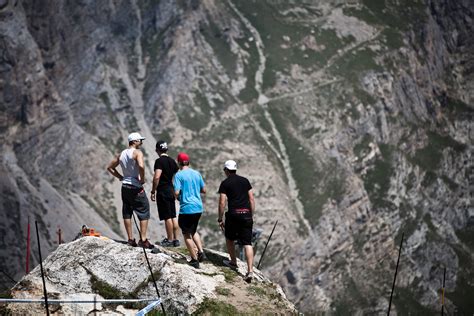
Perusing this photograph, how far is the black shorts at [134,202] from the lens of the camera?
2323 centimetres

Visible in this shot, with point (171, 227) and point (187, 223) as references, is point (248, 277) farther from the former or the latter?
point (171, 227)

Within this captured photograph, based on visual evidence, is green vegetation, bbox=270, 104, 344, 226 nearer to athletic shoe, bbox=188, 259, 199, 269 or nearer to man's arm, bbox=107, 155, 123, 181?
man's arm, bbox=107, 155, 123, 181

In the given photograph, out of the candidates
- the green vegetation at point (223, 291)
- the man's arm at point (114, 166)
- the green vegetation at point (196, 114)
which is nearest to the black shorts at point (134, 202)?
the man's arm at point (114, 166)

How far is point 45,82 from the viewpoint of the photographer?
19375 centimetres

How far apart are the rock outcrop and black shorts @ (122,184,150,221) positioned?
95cm

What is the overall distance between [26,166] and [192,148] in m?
35.2

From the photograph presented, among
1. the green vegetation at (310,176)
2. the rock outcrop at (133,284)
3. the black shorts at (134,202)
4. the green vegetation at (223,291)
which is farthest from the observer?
the green vegetation at (310,176)

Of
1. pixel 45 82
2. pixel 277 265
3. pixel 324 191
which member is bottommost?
pixel 277 265

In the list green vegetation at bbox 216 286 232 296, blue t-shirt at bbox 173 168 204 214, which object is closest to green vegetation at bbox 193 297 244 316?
green vegetation at bbox 216 286 232 296

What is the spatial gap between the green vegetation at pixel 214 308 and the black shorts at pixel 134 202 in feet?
11.6

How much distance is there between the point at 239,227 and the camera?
75.0ft

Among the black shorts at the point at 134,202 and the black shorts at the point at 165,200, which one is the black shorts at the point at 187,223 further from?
the black shorts at the point at 165,200

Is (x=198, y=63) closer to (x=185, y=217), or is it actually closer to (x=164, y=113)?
(x=164, y=113)

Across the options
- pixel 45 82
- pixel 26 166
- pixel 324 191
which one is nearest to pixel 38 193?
pixel 26 166
